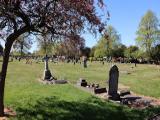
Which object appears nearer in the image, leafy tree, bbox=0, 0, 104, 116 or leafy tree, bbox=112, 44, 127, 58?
leafy tree, bbox=0, 0, 104, 116

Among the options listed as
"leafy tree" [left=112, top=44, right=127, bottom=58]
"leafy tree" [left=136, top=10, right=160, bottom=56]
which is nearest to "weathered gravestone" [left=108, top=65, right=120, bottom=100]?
"leafy tree" [left=136, top=10, right=160, bottom=56]

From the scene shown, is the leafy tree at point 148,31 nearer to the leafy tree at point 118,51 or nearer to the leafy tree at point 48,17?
the leafy tree at point 118,51

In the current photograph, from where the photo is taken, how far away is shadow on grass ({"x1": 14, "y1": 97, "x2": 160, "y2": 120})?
1817 cm

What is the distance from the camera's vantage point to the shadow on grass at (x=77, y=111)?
18.2 m

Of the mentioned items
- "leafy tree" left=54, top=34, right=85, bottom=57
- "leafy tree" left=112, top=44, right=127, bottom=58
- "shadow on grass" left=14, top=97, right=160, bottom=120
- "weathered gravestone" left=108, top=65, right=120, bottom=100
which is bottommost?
"shadow on grass" left=14, top=97, right=160, bottom=120

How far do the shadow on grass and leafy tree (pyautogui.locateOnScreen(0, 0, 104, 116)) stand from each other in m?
1.62

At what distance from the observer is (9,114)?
60.8ft

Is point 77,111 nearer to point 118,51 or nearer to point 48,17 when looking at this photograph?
point 48,17

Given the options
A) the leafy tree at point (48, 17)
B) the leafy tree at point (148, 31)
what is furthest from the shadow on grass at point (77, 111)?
the leafy tree at point (148, 31)

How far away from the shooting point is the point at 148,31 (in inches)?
3711

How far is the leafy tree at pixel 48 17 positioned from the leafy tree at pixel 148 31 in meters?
77.5

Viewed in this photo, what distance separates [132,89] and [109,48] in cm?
9845

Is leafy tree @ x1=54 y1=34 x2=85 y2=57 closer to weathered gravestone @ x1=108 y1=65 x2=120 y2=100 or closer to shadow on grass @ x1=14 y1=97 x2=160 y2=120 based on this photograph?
shadow on grass @ x1=14 y1=97 x2=160 y2=120

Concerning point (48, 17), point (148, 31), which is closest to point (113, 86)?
point (48, 17)
